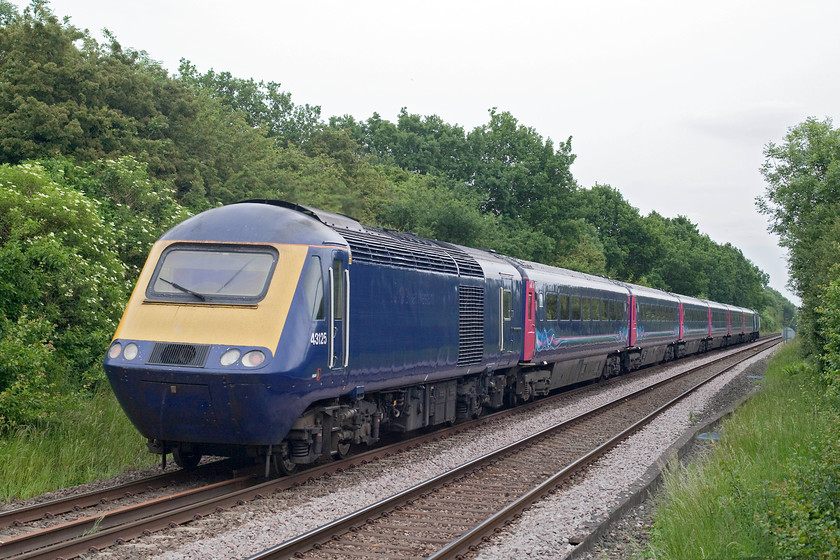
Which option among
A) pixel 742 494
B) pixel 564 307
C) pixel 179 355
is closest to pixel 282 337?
pixel 179 355

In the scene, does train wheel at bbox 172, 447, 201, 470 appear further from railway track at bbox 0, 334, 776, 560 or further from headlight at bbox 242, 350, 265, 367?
headlight at bbox 242, 350, 265, 367

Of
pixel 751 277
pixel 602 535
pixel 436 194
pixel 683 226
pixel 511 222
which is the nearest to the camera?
pixel 602 535

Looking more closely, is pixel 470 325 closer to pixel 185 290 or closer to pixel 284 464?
pixel 284 464

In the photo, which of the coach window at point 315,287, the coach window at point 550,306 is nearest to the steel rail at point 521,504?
the coach window at point 315,287

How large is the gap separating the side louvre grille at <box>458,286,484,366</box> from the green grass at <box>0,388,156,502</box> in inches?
218

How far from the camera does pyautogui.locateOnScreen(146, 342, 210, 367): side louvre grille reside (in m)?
8.84

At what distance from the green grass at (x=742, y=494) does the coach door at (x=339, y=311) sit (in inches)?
159

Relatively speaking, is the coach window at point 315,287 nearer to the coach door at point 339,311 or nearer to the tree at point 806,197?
the coach door at point 339,311

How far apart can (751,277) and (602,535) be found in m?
134

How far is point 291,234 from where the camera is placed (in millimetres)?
9617

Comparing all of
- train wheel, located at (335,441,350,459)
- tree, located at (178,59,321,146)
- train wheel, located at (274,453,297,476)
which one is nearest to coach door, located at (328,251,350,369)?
train wheel, located at (274,453,297,476)

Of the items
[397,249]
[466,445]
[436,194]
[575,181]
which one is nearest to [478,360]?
[466,445]

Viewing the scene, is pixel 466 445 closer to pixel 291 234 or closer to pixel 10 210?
pixel 291 234

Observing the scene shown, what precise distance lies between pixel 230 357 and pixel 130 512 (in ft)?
6.12
